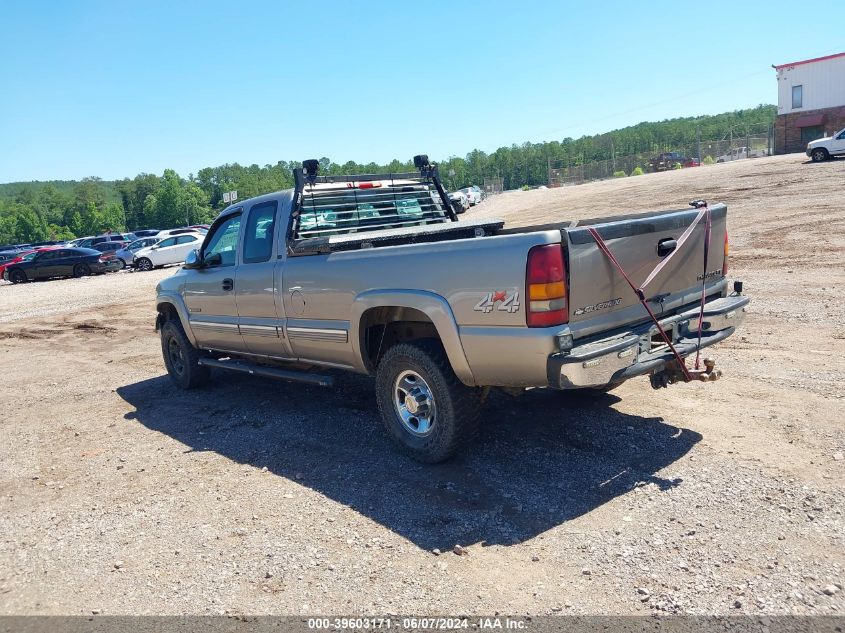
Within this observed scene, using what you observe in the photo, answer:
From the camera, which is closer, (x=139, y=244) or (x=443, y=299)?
(x=443, y=299)

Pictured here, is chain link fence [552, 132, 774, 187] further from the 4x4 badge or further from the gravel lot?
the 4x4 badge

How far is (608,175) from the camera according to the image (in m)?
64.2

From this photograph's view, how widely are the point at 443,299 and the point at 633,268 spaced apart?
1.28m

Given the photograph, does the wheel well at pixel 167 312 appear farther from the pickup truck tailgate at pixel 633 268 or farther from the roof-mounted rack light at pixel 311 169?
the pickup truck tailgate at pixel 633 268

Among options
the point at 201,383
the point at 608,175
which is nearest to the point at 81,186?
the point at 608,175

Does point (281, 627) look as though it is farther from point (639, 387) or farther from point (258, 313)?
point (639, 387)

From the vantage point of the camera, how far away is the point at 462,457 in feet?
16.4

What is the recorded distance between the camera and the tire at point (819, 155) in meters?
28.9

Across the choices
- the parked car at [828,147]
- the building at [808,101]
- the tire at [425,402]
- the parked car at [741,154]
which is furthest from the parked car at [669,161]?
the tire at [425,402]

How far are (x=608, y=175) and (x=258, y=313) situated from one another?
62618 millimetres

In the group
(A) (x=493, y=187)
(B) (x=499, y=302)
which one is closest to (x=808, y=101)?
(A) (x=493, y=187)

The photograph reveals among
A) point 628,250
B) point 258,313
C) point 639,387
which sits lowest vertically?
point 639,387

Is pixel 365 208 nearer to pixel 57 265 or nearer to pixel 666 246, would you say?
pixel 666 246

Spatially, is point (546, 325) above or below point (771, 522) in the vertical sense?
above
